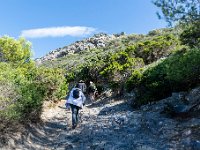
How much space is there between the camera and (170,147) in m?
10.7

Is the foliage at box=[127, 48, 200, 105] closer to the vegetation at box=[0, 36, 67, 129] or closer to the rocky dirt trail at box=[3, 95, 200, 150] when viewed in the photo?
the rocky dirt trail at box=[3, 95, 200, 150]

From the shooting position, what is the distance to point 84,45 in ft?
302

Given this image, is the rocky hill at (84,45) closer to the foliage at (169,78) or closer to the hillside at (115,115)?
the hillside at (115,115)

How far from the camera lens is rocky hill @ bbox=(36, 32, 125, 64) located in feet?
295

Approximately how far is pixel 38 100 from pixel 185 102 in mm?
5307

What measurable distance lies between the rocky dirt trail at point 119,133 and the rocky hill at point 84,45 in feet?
236

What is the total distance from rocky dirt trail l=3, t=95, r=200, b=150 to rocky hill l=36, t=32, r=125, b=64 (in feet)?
236

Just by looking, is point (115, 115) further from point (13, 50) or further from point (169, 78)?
point (13, 50)

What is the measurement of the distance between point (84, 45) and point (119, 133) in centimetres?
7934

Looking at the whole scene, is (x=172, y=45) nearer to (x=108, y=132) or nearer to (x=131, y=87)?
(x=131, y=87)

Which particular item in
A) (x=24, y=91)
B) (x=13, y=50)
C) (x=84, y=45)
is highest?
(x=84, y=45)

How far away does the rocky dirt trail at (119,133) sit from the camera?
1127 centimetres

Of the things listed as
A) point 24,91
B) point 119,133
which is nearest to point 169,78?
point 119,133

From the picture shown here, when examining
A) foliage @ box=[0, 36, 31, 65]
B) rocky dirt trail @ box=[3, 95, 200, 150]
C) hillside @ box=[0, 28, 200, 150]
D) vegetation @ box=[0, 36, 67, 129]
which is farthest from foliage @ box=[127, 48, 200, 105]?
foliage @ box=[0, 36, 31, 65]
